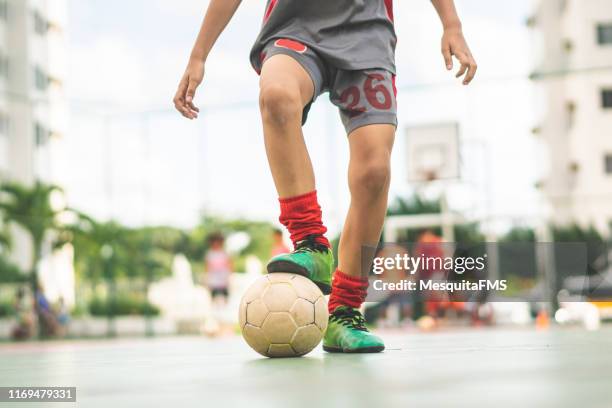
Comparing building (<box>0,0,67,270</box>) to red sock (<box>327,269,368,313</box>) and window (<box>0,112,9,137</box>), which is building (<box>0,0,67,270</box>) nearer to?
window (<box>0,112,9,137</box>)

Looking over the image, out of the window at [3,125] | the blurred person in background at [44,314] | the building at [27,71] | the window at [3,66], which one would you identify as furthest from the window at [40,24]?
the blurred person in background at [44,314]

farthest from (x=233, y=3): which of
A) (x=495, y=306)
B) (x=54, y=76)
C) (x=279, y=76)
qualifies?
(x=54, y=76)

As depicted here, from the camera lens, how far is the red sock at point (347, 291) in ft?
5.50

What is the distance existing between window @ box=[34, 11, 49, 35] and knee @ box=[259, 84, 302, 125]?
64.8 ft

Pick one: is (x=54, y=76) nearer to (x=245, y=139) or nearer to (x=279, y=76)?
(x=245, y=139)

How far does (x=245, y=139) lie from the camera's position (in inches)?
387

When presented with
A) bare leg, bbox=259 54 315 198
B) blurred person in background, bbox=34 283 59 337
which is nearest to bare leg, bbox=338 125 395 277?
bare leg, bbox=259 54 315 198

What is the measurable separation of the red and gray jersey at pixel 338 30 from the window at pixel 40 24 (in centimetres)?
1956

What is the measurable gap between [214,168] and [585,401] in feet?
30.5

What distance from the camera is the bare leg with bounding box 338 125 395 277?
162 centimetres

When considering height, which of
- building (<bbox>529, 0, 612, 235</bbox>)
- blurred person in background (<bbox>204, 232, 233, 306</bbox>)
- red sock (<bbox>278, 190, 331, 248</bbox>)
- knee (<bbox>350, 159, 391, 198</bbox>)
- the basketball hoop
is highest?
building (<bbox>529, 0, 612, 235</bbox>)

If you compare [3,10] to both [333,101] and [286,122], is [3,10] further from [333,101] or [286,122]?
[286,122]

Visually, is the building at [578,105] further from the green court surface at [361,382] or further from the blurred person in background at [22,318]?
the green court surface at [361,382]

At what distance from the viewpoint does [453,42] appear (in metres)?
1.72
